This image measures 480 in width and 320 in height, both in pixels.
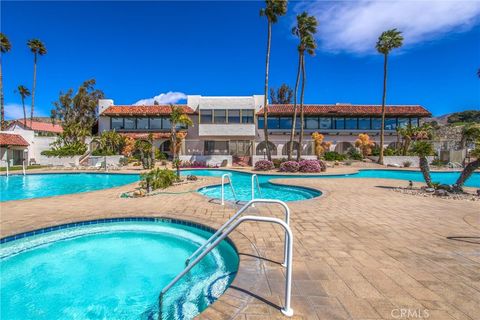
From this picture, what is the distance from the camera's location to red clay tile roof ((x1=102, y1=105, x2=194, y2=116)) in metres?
31.6

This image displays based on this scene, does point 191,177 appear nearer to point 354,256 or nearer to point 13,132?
point 354,256

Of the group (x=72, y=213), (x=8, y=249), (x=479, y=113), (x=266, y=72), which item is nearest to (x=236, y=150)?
(x=266, y=72)

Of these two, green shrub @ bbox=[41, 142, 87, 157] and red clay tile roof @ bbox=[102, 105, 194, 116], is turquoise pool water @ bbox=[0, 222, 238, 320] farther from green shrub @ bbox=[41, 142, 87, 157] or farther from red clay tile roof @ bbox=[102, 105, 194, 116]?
red clay tile roof @ bbox=[102, 105, 194, 116]

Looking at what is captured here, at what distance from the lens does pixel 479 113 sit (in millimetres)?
67125

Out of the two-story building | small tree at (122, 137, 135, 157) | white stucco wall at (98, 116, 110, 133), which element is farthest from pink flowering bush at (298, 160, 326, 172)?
white stucco wall at (98, 116, 110, 133)

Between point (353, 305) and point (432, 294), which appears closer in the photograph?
point (353, 305)

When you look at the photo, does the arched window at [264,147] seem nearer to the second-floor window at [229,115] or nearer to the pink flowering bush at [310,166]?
the second-floor window at [229,115]

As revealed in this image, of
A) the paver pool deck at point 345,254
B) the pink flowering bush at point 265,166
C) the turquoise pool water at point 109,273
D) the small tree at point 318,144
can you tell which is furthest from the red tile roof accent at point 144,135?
the turquoise pool water at point 109,273

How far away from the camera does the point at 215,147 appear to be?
1235 inches

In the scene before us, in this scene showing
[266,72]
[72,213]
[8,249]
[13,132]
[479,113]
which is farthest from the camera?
[479,113]

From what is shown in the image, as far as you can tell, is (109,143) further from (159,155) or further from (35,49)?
(35,49)

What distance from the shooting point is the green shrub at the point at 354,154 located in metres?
29.9

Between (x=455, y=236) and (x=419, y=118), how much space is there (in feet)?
114

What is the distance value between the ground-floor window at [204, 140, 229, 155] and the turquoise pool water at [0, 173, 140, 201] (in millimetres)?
12573
